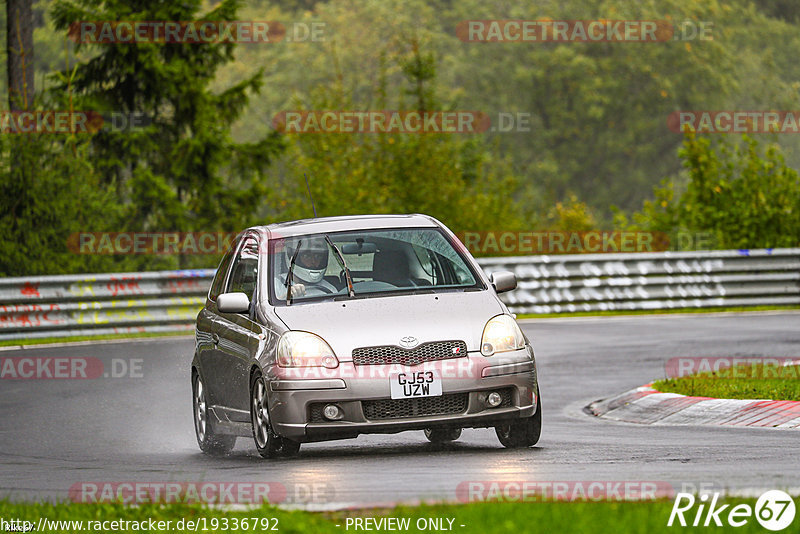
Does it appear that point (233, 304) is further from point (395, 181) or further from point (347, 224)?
point (395, 181)

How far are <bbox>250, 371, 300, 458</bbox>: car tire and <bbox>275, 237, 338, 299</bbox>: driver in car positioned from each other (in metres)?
0.71

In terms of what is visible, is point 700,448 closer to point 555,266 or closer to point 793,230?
point 555,266

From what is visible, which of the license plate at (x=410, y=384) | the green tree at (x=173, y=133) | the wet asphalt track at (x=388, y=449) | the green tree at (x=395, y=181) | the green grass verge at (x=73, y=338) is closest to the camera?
the wet asphalt track at (x=388, y=449)

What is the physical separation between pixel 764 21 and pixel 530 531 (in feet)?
298

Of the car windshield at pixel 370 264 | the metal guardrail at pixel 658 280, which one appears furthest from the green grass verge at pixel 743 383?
→ the metal guardrail at pixel 658 280

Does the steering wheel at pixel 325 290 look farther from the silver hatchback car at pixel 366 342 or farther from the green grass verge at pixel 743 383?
the green grass verge at pixel 743 383

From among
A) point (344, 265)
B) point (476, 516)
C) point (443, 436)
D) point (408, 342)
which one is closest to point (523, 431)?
point (408, 342)

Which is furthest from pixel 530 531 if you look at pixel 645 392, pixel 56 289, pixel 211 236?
pixel 211 236

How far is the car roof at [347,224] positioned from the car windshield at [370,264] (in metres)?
0.04

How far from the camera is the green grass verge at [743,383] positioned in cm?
1404

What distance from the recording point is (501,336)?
11.0 m

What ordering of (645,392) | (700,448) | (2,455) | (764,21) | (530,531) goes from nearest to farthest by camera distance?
(530,531) → (700,448) → (2,455) → (645,392) → (764,21)

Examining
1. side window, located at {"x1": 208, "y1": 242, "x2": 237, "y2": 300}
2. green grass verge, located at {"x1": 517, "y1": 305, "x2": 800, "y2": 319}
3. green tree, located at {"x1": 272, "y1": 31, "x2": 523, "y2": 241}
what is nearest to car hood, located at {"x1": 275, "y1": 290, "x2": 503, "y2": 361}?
side window, located at {"x1": 208, "y1": 242, "x2": 237, "y2": 300}

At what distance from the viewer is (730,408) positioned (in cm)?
1335
